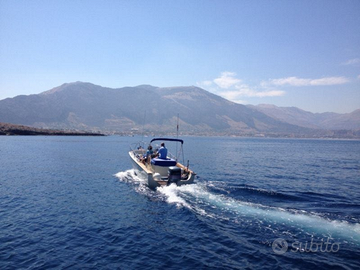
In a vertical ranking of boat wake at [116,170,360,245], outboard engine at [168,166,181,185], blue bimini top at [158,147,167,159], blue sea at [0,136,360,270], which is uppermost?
blue bimini top at [158,147,167,159]

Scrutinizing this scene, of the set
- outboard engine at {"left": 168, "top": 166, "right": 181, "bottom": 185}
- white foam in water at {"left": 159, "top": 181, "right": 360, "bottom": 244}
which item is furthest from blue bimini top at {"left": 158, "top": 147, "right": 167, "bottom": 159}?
white foam in water at {"left": 159, "top": 181, "right": 360, "bottom": 244}

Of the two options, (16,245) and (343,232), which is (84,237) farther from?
(343,232)

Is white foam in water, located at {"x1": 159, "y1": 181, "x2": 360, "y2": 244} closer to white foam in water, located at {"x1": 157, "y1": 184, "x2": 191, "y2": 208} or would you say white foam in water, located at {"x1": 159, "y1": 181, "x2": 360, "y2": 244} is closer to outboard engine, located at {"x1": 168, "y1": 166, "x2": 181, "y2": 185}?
white foam in water, located at {"x1": 157, "y1": 184, "x2": 191, "y2": 208}

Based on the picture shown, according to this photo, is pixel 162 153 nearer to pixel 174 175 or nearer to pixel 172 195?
pixel 174 175

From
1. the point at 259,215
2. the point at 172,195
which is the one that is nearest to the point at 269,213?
the point at 259,215

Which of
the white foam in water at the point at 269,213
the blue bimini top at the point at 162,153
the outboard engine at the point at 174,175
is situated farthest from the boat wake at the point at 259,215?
the blue bimini top at the point at 162,153

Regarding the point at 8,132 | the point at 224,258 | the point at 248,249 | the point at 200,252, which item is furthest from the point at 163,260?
the point at 8,132

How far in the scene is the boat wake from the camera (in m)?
12.3

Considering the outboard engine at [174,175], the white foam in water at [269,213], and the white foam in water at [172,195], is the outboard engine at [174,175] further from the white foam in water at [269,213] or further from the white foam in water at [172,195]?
the white foam in water at [269,213]

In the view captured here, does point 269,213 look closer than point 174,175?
Yes

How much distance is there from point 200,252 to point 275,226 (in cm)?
509

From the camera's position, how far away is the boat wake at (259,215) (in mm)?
12289

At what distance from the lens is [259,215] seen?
14664 mm

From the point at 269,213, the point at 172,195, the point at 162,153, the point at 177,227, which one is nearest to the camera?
the point at 177,227
